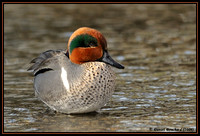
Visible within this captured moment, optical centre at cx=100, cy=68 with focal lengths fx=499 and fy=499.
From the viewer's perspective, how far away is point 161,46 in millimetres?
10492

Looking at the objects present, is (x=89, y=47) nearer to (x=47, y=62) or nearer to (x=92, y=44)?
(x=92, y=44)

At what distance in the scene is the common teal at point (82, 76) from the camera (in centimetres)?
607

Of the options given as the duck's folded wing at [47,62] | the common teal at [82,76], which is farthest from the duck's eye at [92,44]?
the duck's folded wing at [47,62]

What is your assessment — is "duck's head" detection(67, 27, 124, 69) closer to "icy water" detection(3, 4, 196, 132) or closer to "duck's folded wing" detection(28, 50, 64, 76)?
"duck's folded wing" detection(28, 50, 64, 76)

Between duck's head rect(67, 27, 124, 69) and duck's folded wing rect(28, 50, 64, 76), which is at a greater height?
duck's head rect(67, 27, 124, 69)

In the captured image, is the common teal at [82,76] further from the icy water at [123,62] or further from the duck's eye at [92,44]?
the icy water at [123,62]

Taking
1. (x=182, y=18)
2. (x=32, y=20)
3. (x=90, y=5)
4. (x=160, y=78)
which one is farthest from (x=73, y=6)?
(x=160, y=78)

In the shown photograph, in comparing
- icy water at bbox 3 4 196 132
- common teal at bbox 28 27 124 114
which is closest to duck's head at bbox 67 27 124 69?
common teal at bbox 28 27 124 114

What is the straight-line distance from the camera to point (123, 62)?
9.19m

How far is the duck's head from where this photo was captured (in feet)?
19.9

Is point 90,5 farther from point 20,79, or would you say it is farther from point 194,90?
point 194,90

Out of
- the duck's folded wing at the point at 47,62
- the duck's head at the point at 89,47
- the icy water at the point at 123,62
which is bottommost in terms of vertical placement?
the icy water at the point at 123,62

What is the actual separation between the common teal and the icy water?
0.78ft

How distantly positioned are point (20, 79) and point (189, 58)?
3201 millimetres
